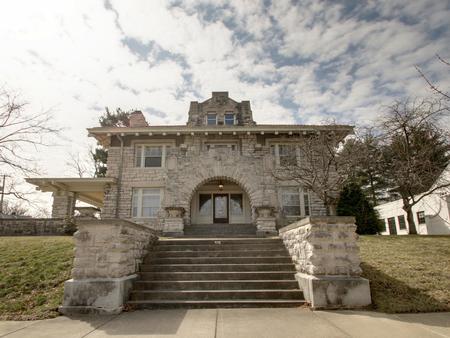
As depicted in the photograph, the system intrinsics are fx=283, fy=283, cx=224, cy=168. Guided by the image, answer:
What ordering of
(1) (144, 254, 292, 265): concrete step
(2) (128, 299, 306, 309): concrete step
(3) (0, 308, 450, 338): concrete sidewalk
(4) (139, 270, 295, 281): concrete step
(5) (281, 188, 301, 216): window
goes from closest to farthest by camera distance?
1. (3) (0, 308, 450, 338): concrete sidewalk
2. (2) (128, 299, 306, 309): concrete step
3. (4) (139, 270, 295, 281): concrete step
4. (1) (144, 254, 292, 265): concrete step
5. (5) (281, 188, 301, 216): window

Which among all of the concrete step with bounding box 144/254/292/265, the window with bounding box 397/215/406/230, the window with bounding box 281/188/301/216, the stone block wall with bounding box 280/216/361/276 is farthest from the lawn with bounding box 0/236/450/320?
the window with bounding box 397/215/406/230

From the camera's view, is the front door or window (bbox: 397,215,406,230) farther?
window (bbox: 397,215,406,230)

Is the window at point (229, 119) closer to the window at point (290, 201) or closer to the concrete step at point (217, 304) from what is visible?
the window at point (290, 201)

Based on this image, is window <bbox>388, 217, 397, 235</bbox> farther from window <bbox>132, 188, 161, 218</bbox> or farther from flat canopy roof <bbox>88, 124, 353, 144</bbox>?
window <bbox>132, 188, 161, 218</bbox>

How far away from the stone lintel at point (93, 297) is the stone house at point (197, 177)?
8914 millimetres

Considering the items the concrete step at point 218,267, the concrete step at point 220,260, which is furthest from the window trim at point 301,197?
the concrete step at point 218,267

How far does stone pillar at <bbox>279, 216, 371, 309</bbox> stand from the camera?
5438mm

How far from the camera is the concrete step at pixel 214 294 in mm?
5914

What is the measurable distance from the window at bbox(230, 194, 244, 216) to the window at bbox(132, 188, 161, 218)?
4.26 meters

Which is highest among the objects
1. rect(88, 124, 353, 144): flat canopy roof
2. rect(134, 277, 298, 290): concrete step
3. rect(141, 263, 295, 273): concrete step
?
rect(88, 124, 353, 144): flat canopy roof

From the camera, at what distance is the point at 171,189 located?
15750mm

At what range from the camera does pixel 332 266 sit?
5.74 meters

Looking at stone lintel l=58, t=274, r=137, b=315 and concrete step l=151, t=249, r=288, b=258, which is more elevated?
concrete step l=151, t=249, r=288, b=258

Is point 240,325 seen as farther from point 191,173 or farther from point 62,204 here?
point 62,204
